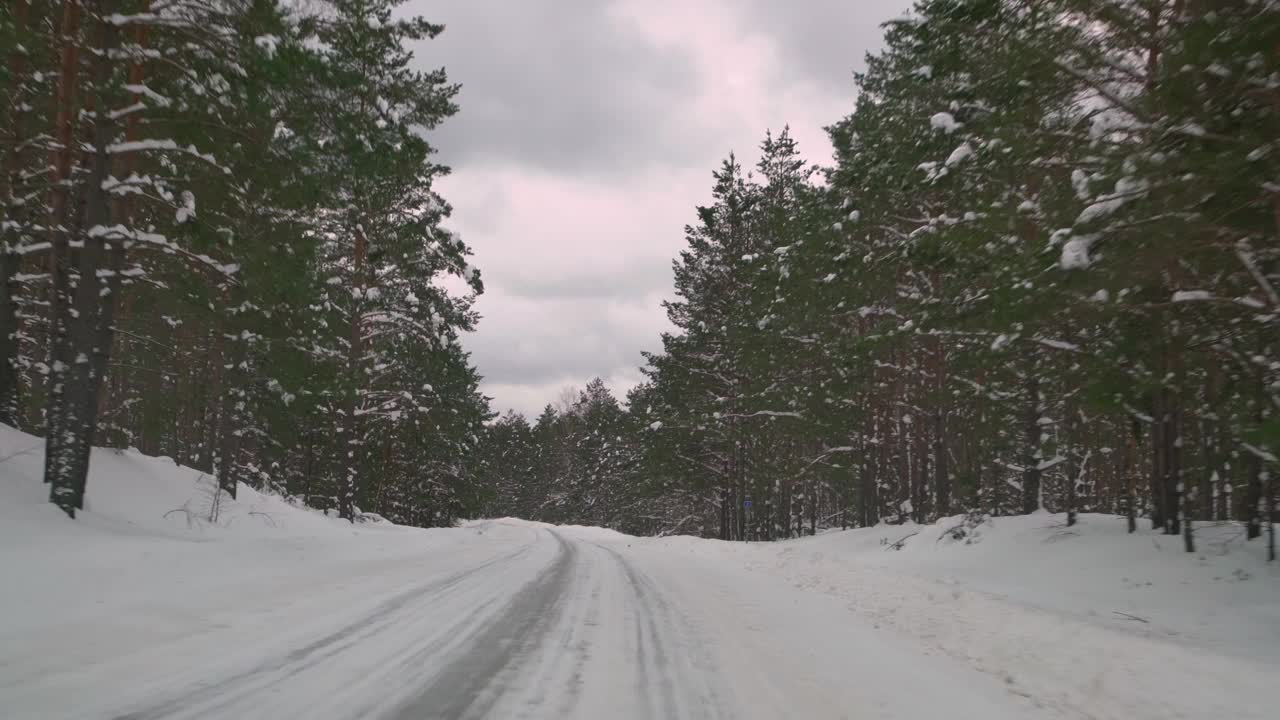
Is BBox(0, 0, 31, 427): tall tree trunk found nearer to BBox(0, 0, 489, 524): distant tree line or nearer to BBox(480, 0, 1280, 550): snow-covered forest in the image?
BBox(0, 0, 489, 524): distant tree line

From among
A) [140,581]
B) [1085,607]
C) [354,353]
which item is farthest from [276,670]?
[354,353]

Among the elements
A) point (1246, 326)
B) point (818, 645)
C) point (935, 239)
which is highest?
point (935, 239)

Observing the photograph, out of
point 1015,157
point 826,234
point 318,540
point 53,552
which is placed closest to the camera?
point 53,552

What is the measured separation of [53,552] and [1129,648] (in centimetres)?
1071

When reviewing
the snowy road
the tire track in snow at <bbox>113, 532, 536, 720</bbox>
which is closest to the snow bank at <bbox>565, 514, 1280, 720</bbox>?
the snowy road

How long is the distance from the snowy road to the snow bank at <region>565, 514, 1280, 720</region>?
0.61m

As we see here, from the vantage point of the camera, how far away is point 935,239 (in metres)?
11.3

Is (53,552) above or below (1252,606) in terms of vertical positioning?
above

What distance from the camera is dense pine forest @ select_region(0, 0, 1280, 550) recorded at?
7324 mm

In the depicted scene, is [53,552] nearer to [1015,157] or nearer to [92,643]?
[92,643]

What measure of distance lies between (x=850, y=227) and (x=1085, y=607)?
9503 mm

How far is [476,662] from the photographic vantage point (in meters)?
5.12

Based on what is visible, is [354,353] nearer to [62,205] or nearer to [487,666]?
[62,205]

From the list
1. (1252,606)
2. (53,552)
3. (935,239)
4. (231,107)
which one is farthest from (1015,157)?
(53,552)
